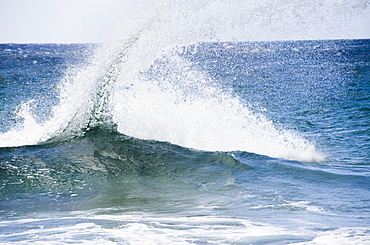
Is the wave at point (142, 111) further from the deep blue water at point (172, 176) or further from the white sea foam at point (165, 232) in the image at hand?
the white sea foam at point (165, 232)

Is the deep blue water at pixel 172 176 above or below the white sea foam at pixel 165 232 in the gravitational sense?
Answer: above

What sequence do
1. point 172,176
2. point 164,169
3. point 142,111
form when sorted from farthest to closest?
point 142,111 → point 164,169 → point 172,176

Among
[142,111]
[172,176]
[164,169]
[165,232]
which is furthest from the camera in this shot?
[142,111]

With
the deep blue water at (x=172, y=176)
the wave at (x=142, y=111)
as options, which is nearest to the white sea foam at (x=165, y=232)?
the deep blue water at (x=172, y=176)

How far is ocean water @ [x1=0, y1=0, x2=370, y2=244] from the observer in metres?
4.56

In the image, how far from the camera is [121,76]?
29.7ft

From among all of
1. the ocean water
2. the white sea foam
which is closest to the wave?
the ocean water

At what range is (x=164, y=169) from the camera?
7367mm

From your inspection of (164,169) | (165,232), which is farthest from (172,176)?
(165,232)

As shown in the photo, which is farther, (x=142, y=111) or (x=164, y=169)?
(x=142, y=111)

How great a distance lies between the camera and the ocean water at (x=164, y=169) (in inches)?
179

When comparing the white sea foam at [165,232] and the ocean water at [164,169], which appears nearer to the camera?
the white sea foam at [165,232]

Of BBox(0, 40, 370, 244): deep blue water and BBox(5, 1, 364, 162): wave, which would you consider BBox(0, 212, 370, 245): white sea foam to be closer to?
BBox(0, 40, 370, 244): deep blue water

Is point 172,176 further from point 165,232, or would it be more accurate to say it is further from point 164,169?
point 165,232
